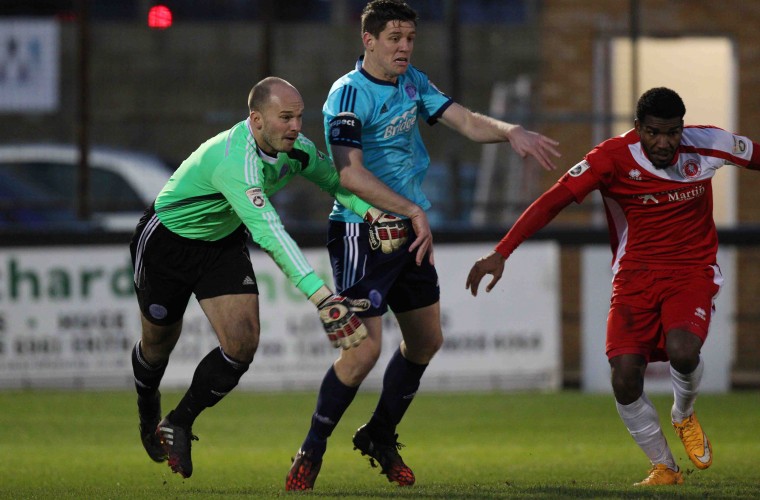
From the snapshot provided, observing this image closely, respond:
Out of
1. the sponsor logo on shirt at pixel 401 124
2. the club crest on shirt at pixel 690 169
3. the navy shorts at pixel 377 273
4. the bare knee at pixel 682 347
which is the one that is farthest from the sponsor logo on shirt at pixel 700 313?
the sponsor logo on shirt at pixel 401 124

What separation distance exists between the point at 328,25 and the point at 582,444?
6862mm

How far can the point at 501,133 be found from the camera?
748cm

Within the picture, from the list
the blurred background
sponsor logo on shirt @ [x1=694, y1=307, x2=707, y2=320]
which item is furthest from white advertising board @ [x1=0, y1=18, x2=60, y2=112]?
sponsor logo on shirt @ [x1=694, y1=307, x2=707, y2=320]

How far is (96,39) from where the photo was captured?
1512cm

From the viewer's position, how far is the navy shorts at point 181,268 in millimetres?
7465

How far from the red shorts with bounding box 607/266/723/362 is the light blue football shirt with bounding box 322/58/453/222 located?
1.19 m

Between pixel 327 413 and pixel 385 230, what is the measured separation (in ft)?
3.24

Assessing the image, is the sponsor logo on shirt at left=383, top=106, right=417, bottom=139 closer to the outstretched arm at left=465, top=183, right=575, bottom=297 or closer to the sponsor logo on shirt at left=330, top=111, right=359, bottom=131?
the sponsor logo on shirt at left=330, top=111, right=359, bottom=131

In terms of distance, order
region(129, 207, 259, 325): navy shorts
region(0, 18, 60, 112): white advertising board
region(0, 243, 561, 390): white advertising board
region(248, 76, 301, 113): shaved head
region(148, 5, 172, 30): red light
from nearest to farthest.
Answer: region(248, 76, 301, 113): shaved head, region(129, 207, 259, 325): navy shorts, region(0, 243, 561, 390): white advertising board, region(0, 18, 60, 112): white advertising board, region(148, 5, 172, 30): red light

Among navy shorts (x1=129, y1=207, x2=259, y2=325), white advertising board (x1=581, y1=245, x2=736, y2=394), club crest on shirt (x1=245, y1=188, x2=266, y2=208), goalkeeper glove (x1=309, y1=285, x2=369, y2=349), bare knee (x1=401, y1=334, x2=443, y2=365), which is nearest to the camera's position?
goalkeeper glove (x1=309, y1=285, x2=369, y2=349)

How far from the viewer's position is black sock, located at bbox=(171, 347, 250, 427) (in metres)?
7.40

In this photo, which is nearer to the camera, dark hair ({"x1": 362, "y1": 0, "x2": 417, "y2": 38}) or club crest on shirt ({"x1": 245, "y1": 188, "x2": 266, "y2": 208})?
club crest on shirt ({"x1": 245, "y1": 188, "x2": 266, "y2": 208})

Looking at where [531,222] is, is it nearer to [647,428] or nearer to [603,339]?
[647,428]

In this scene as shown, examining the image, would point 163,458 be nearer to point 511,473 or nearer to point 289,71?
point 511,473
